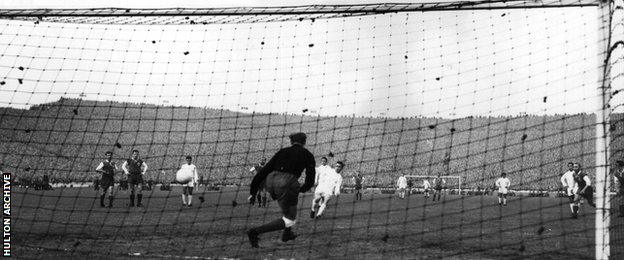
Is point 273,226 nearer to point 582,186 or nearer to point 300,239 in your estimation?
point 300,239

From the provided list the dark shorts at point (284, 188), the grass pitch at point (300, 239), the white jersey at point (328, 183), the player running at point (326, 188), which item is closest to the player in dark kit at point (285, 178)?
the dark shorts at point (284, 188)

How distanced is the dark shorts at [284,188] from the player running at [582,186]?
39.1 ft

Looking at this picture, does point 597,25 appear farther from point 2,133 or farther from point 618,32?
point 2,133

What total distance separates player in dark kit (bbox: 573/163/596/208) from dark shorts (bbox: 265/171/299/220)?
11.9 m

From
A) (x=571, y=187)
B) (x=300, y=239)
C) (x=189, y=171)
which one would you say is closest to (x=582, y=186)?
(x=571, y=187)

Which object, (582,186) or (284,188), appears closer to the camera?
(284,188)

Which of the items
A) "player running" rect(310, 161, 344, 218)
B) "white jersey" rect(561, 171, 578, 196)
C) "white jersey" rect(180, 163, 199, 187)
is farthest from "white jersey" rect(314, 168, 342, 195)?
"white jersey" rect(561, 171, 578, 196)

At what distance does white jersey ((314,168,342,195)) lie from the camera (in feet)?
50.6

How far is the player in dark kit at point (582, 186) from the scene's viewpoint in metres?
16.3

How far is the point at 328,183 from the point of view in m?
15.6

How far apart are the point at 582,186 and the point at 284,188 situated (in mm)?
12599

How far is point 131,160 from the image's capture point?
17734 millimetres

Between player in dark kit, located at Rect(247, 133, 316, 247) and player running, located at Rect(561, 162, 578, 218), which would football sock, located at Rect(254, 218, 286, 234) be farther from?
player running, located at Rect(561, 162, 578, 218)

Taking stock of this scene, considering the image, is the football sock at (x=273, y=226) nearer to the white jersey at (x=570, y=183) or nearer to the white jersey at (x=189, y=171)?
the white jersey at (x=189, y=171)
